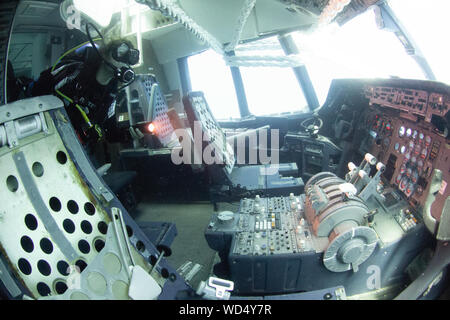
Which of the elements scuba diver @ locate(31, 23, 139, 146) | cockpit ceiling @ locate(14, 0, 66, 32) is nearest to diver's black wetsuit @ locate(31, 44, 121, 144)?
scuba diver @ locate(31, 23, 139, 146)

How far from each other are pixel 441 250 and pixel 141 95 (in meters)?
3.24

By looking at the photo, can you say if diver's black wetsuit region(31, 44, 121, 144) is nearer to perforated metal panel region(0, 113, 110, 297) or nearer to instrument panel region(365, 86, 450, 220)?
perforated metal panel region(0, 113, 110, 297)

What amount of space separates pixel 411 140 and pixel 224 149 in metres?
1.79

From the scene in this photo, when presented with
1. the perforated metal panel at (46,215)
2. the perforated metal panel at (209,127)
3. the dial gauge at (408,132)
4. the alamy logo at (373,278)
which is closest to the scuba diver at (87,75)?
the perforated metal panel at (46,215)

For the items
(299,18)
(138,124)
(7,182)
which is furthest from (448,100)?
(138,124)

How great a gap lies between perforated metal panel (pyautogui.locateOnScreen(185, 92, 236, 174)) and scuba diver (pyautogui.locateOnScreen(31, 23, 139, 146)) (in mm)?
993

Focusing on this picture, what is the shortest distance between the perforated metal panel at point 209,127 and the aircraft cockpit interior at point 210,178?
0.02 metres

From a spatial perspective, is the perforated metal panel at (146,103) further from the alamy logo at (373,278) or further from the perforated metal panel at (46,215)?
the alamy logo at (373,278)

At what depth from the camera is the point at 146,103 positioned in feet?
9.86

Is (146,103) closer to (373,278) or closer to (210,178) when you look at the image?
(210,178)

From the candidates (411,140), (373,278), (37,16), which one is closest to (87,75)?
(37,16)

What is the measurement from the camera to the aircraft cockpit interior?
987mm

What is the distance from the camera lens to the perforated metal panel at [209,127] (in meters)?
2.43

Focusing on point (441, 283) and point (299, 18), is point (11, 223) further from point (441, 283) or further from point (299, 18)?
point (299, 18)
